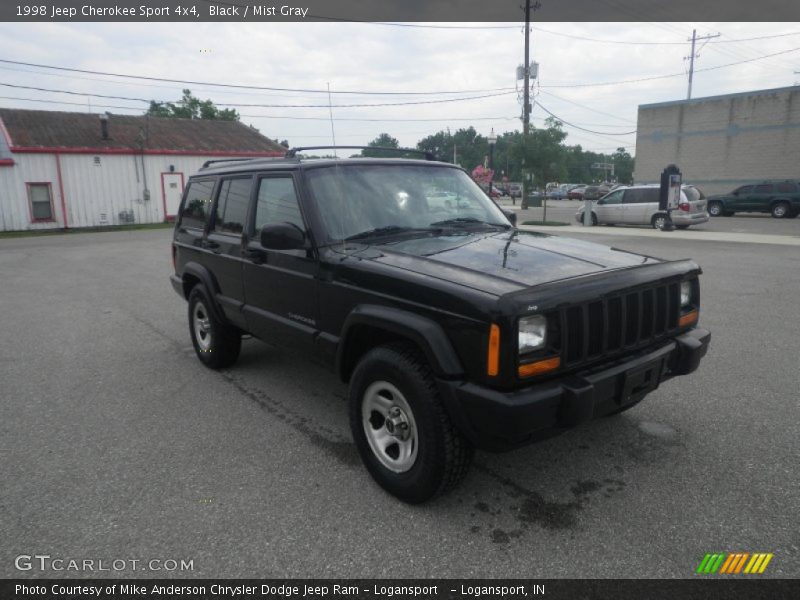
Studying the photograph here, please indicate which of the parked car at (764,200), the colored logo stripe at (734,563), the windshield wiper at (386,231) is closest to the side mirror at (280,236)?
the windshield wiper at (386,231)

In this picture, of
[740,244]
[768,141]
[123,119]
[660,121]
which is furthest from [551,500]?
[660,121]

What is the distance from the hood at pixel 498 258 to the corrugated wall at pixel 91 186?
26927 millimetres

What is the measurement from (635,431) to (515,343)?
185 cm

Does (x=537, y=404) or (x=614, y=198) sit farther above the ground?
(x=614, y=198)

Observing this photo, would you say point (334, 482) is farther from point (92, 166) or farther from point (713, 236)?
point (92, 166)

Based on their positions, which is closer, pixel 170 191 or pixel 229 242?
pixel 229 242

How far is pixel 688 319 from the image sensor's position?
3492 mm

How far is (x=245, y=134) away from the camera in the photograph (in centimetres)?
3334

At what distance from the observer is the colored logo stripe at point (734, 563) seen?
2438mm

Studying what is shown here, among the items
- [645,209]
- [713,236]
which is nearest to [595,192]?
[645,209]

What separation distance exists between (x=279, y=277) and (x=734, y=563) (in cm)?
312

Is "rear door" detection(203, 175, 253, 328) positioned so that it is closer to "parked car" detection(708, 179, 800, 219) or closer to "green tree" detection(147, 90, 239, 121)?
"parked car" detection(708, 179, 800, 219)

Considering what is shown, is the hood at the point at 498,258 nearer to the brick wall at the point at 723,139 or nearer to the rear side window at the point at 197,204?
the rear side window at the point at 197,204

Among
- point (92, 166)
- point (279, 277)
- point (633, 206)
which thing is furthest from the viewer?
point (92, 166)
